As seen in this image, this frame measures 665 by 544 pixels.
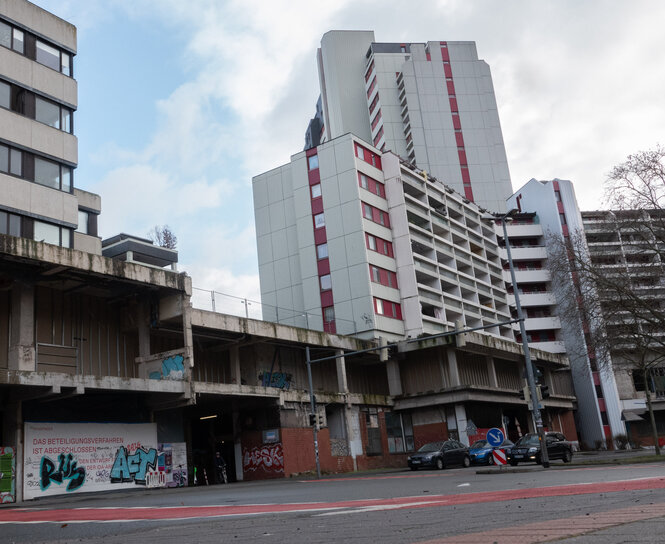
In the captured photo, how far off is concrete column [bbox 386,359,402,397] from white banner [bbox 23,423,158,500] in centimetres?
1901

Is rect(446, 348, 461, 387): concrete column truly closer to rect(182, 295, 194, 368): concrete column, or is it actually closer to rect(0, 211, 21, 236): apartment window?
rect(182, 295, 194, 368): concrete column

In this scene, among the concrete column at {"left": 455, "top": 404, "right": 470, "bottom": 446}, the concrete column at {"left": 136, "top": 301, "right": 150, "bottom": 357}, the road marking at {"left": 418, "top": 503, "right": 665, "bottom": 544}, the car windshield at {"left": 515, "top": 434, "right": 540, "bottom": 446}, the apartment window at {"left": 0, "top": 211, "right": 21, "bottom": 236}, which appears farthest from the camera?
the concrete column at {"left": 455, "top": 404, "right": 470, "bottom": 446}

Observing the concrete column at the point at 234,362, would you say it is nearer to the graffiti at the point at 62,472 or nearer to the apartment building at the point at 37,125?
the graffiti at the point at 62,472

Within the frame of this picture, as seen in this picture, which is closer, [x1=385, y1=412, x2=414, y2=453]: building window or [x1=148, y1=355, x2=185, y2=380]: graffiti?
[x1=148, y1=355, x2=185, y2=380]: graffiti

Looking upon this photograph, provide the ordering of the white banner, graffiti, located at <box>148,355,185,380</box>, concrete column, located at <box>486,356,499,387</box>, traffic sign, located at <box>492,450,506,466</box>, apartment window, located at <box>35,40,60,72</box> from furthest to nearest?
concrete column, located at <box>486,356,499,387</box>
apartment window, located at <box>35,40,60,72</box>
graffiti, located at <box>148,355,185,380</box>
the white banner
traffic sign, located at <box>492,450,506,466</box>

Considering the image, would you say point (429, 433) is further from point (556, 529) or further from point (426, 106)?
point (426, 106)

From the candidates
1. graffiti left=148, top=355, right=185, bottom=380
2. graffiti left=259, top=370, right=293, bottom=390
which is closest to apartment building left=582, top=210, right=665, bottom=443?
graffiti left=259, top=370, right=293, bottom=390

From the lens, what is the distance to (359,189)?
5053cm

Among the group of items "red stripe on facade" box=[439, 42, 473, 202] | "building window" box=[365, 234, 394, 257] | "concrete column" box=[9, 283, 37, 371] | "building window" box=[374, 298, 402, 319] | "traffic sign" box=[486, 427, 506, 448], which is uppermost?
"red stripe on facade" box=[439, 42, 473, 202]

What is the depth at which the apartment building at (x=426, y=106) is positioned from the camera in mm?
80938

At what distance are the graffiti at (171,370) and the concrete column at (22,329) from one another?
5604 millimetres

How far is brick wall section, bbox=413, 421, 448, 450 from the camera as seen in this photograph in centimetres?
4403

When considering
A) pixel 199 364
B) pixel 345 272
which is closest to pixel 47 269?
pixel 199 364

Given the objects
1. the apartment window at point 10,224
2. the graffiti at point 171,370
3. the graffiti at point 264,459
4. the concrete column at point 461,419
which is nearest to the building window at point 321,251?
the concrete column at point 461,419
